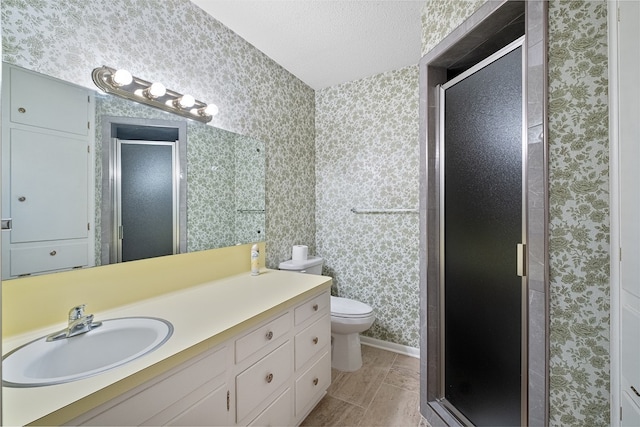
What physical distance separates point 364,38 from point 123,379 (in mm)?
2334

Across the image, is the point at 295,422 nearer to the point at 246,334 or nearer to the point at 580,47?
the point at 246,334

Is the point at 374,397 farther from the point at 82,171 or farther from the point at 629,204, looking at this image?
the point at 82,171

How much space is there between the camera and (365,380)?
221cm

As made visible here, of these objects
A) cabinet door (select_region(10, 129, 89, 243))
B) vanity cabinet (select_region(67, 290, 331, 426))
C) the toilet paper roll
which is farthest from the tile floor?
cabinet door (select_region(10, 129, 89, 243))

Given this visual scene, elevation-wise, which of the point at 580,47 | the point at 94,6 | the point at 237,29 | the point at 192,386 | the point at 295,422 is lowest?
the point at 295,422

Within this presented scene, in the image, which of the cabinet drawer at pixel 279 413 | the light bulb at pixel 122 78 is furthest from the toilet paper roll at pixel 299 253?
the light bulb at pixel 122 78

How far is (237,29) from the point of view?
205 cm

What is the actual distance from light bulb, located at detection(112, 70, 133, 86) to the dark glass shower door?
5.45 ft

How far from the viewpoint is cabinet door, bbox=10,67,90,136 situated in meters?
1.15

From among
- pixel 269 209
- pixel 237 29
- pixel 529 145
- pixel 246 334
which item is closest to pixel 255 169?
pixel 269 209

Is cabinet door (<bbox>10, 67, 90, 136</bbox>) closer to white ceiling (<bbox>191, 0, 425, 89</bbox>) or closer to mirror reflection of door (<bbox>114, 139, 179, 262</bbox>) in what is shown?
mirror reflection of door (<bbox>114, 139, 179, 262</bbox>)

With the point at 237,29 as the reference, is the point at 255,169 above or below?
below

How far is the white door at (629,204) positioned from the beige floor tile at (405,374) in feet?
4.59

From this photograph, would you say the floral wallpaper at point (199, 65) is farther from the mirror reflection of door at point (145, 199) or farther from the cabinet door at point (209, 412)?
the cabinet door at point (209, 412)
